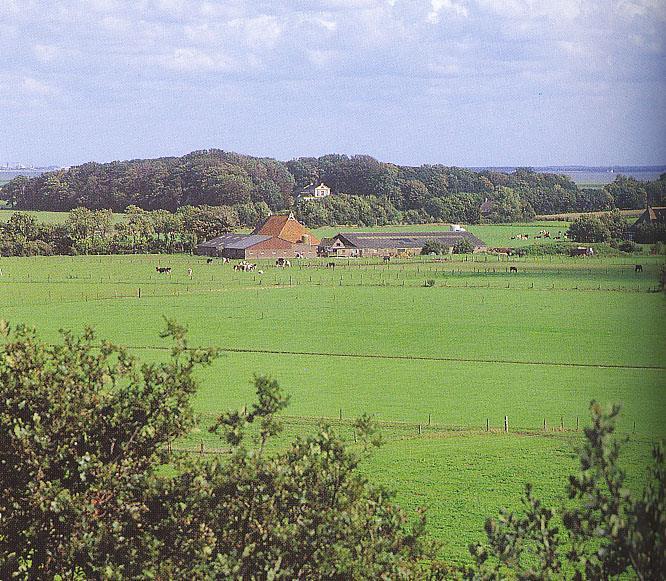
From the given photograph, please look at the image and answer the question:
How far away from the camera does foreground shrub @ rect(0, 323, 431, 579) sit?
4973 millimetres

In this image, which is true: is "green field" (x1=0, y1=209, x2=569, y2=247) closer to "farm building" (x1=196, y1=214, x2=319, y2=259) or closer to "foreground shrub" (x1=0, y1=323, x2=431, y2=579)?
"farm building" (x1=196, y1=214, x2=319, y2=259)

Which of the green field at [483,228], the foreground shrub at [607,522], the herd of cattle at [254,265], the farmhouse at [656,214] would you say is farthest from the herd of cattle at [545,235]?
the farmhouse at [656,214]

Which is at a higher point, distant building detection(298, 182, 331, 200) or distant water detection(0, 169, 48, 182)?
distant water detection(0, 169, 48, 182)

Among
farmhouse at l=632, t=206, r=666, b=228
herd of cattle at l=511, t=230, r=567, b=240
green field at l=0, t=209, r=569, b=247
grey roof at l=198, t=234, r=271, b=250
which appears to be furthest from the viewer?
grey roof at l=198, t=234, r=271, b=250

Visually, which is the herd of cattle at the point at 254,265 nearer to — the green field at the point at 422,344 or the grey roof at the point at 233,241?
the green field at the point at 422,344

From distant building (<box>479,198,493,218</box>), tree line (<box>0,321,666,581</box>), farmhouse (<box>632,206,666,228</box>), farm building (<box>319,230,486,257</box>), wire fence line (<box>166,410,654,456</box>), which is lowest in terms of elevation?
wire fence line (<box>166,410,654,456</box>)

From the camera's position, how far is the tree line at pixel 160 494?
16.3ft

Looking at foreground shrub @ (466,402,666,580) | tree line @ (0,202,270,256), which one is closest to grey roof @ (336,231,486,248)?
tree line @ (0,202,270,256)

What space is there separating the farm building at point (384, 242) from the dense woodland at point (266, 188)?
1.11 m

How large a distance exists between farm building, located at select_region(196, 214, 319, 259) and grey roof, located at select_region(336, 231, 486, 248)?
6.02 ft

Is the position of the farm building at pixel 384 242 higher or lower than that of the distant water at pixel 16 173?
lower

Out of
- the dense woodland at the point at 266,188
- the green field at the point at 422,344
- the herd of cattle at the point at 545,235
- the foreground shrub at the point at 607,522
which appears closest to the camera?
the foreground shrub at the point at 607,522

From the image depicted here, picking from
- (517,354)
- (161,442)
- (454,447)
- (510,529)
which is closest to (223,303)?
(517,354)

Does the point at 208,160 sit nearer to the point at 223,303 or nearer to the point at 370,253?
the point at 370,253
